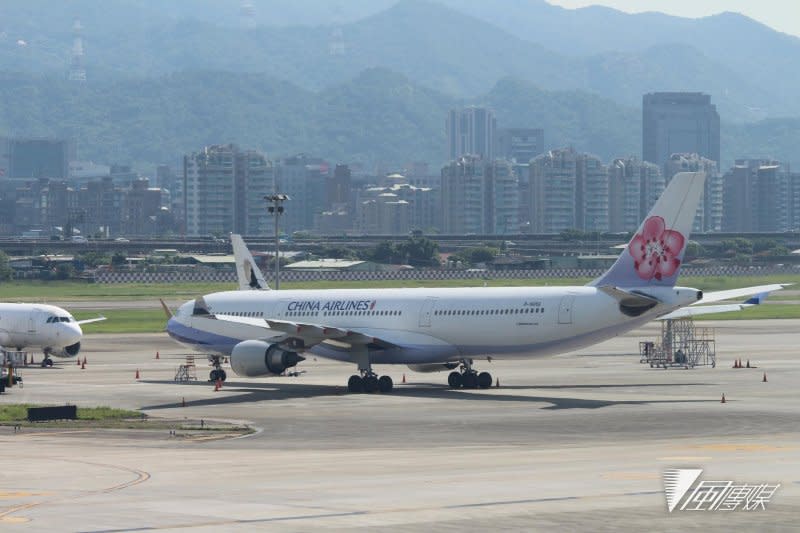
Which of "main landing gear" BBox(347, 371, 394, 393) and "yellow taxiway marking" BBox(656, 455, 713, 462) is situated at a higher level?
"main landing gear" BBox(347, 371, 394, 393)

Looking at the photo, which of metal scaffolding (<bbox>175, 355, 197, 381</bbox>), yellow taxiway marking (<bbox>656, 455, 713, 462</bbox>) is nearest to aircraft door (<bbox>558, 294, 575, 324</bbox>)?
metal scaffolding (<bbox>175, 355, 197, 381</bbox>)

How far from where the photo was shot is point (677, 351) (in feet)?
260

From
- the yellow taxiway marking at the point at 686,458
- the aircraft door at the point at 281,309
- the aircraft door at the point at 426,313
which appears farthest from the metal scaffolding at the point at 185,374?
the yellow taxiway marking at the point at 686,458

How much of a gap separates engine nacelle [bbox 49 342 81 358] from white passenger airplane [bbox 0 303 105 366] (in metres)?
0.32

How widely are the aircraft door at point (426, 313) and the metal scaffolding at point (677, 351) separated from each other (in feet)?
→ 59.2

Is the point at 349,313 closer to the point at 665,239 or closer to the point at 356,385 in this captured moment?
the point at 356,385

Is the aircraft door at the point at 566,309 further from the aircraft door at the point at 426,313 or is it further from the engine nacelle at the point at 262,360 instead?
the engine nacelle at the point at 262,360

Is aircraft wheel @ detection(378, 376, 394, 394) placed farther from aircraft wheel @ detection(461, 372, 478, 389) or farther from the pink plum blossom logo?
the pink plum blossom logo

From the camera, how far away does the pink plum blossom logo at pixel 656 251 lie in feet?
191

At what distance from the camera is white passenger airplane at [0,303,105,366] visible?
84812 millimetres

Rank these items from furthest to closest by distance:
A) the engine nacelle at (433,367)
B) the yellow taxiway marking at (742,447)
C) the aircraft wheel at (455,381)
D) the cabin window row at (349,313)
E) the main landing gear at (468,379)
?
1. the engine nacelle at (433,367)
2. the cabin window row at (349,313)
3. the aircraft wheel at (455,381)
4. the main landing gear at (468,379)
5. the yellow taxiway marking at (742,447)

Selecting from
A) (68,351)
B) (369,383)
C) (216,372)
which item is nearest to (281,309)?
(216,372)

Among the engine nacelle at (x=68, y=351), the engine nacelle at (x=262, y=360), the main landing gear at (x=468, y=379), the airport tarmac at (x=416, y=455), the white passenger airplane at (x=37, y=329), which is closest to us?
the airport tarmac at (x=416, y=455)

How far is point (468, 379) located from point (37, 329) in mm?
29620
